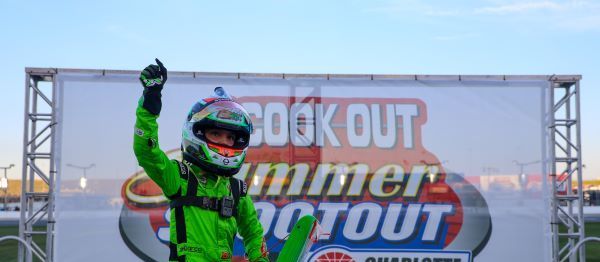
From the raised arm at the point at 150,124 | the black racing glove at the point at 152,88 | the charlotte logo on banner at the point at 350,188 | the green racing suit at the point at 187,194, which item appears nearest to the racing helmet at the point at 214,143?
the green racing suit at the point at 187,194

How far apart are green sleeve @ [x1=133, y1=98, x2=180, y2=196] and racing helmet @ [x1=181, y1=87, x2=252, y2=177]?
0.55 feet

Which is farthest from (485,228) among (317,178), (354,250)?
(317,178)

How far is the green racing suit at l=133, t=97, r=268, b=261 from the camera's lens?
3262 mm

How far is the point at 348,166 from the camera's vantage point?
7680 millimetres

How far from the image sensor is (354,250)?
7.52m

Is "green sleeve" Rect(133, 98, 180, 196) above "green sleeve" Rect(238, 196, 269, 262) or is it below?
above

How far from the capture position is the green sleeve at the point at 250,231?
12.5ft

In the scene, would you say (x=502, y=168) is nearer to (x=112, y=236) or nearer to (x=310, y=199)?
(x=310, y=199)

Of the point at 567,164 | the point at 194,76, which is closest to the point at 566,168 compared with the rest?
the point at 567,164

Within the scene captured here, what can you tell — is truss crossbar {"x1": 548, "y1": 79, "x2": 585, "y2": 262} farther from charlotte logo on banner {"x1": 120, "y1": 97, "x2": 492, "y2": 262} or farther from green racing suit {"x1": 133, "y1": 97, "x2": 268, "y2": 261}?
green racing suit {"x1": 133, "y1": 97, "x2": 268, "y2": 261}

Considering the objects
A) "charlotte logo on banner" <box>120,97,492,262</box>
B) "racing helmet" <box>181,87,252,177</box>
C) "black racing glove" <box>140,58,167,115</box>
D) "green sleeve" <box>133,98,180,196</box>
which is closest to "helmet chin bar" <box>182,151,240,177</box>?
"racing helmet" <box>181,87,252,177</box>

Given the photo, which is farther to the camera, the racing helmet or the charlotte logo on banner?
the charlotte logo on banner

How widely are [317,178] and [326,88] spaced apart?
46.9 inches

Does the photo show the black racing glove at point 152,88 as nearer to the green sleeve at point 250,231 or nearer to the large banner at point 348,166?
the green sleeve at point 250,231
